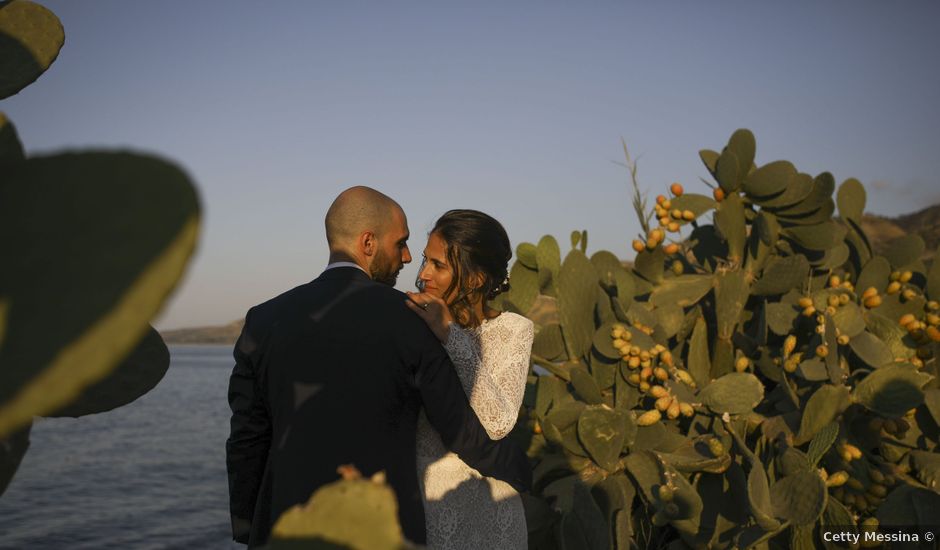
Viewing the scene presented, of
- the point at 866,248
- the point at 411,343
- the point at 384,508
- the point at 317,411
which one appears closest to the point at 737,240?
the point at 866,248

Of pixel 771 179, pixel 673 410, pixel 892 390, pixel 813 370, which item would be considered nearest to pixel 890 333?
pixel 892 390

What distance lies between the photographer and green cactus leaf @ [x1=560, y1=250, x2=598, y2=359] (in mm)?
3066

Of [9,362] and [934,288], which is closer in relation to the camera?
[9,362]

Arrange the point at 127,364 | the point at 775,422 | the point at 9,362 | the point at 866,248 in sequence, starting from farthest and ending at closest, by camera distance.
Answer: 1. the point at 866,248
2. the point at 775,422
3. the point at 127,364
4. the point at 9,362

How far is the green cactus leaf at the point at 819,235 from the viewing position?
3043 mm

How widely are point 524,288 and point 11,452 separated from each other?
2812 mm

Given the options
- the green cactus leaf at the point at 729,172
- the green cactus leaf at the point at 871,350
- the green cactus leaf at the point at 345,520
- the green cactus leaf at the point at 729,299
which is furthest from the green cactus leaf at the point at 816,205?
the green cactus leaf at the point at 345,520

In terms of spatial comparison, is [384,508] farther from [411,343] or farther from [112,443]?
[112,443]

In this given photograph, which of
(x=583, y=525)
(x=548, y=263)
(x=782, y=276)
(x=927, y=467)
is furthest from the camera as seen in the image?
(x=548, y=263)

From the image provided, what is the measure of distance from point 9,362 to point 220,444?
1921 centimetres

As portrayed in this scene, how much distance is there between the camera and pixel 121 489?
12594 millimetres

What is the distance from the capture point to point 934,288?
305cm

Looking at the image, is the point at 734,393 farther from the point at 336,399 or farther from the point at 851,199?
the point at 336,399

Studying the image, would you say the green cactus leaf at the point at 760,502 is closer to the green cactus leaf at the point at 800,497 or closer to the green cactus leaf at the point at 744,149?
the green cactus leaf at the point at 800,497
